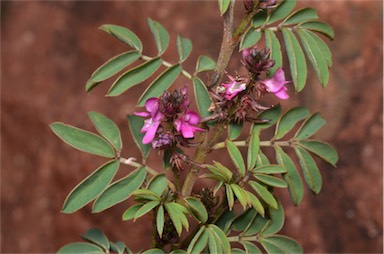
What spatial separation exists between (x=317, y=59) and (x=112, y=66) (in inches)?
14.3

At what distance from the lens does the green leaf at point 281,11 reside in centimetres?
117

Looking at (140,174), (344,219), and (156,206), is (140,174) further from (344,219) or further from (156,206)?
(344,219)

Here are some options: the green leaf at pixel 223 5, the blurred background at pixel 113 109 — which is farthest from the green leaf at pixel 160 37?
the blurred background at pixel 113 109

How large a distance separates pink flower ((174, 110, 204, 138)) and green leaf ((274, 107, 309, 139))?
207mm

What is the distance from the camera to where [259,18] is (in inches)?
45.4

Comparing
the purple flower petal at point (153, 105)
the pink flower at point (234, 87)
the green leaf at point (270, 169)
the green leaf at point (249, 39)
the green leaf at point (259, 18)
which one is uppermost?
the green leaf at point (259, 18)

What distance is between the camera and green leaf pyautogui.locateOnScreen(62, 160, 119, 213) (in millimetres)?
1119

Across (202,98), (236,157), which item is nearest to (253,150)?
(236,157)

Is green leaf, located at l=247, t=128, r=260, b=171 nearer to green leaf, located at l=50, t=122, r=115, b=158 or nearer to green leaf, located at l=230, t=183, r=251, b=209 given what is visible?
green leaf, located at l=230, t=183, r=251, b=209

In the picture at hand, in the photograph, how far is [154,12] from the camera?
2660 mm

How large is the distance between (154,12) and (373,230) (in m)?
1.18

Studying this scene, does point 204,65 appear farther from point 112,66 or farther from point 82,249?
point 82,249

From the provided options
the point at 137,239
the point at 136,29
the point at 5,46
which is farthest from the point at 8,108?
the point at 137,239

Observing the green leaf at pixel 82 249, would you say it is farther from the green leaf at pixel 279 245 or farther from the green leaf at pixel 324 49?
the green leaf at pixel 324 49
